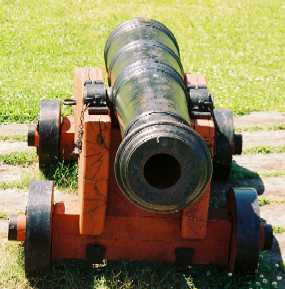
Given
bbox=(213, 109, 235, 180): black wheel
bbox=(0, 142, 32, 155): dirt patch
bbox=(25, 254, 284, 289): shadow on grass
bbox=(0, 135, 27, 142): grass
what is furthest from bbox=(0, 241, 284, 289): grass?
bbox=(0, 135, 27, 142): grass

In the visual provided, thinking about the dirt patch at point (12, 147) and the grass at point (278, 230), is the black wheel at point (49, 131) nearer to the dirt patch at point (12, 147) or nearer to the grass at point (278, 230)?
the dirt patch at point (12, 147)

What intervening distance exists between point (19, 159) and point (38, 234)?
104 inches

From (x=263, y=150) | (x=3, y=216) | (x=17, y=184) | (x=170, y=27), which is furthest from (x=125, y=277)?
(x=170, y=27)

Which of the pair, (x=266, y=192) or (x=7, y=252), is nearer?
(x=7, y=252)

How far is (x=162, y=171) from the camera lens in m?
6.12

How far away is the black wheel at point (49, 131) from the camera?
8531 mm

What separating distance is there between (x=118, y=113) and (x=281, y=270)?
7.09ft

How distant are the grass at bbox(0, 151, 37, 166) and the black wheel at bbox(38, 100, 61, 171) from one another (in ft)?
1.36

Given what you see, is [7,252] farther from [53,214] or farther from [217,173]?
[217,173]

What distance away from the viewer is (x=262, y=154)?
981 centimetres

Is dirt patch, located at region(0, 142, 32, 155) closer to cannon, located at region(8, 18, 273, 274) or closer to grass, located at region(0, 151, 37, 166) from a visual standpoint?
grass, located at region(0, 151, 37, 166)

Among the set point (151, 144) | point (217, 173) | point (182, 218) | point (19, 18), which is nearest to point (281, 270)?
point (182, 218)

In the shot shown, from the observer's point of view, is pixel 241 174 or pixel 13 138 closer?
pixel 241 174

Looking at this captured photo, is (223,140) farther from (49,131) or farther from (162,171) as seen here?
A: (162,171)
